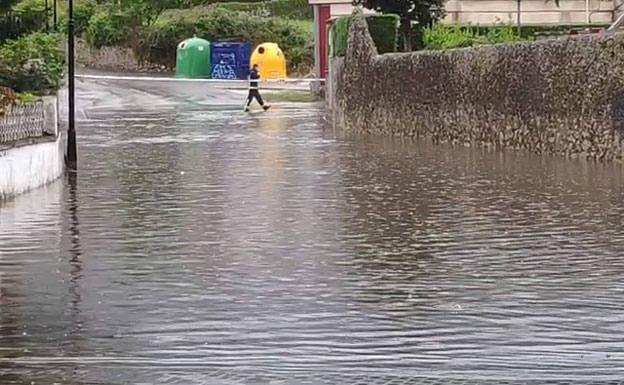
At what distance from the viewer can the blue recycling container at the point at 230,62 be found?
5997cm

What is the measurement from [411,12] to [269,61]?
22163 mm

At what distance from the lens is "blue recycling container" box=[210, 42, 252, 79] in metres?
60.0

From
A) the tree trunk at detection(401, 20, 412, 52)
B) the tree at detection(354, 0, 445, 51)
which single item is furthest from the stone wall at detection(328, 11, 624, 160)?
the tree at detection(354, 0, 445, 51)

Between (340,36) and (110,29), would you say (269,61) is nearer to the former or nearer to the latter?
(110,29)

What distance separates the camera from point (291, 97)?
47531 mm

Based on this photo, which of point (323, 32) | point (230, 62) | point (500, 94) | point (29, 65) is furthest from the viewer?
point (230, 62)

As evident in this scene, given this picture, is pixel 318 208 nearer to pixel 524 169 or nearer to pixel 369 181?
pixel 369 181

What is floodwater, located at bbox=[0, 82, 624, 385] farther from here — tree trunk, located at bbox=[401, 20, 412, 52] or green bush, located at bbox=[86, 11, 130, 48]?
green bush, located at bbox=[86, 11, 130, 48]

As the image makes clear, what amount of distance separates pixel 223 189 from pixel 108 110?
23.9m

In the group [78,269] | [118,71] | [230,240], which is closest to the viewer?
[78,269]

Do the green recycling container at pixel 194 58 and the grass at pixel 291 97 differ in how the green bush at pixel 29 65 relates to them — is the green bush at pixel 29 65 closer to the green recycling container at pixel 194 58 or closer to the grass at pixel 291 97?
the grass at pixel 291 97

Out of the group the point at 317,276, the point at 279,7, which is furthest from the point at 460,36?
the point at 279,7

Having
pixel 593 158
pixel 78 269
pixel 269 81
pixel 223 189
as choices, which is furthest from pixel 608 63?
pixel 269 81

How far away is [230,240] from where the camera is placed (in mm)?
12836
